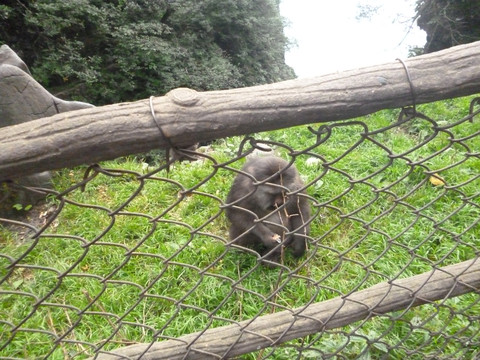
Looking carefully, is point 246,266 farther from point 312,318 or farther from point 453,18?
point 453,18

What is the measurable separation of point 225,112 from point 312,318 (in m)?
0.99

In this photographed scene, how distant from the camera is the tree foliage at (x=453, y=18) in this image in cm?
745

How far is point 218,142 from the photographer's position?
18.1 feet

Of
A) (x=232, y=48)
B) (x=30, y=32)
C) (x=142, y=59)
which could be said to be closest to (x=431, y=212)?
(x=142, y=59)

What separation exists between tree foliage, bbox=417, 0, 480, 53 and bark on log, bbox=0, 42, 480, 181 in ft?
24.3

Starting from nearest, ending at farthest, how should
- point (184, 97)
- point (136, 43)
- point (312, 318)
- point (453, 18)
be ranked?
1. point (184, 97)
2. point (312, 318)
3. point (453, 18)
4. point (136, 43)

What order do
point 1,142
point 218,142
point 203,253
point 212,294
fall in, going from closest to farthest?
point 1,142
point 212,294
point 203,253
point 218,142

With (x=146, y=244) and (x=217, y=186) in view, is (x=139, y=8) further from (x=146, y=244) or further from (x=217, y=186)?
(x=146, y=244)

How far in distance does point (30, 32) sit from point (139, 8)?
227 centimetres

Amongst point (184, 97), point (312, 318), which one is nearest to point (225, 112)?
point (184, 97)

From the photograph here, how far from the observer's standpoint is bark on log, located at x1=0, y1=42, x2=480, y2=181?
909 mm

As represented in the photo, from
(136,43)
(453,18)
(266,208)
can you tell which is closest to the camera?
(266,208)

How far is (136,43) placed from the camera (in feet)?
26.7

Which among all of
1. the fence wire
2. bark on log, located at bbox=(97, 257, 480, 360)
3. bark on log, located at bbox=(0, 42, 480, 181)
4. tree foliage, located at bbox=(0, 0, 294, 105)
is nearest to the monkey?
the fence wire
